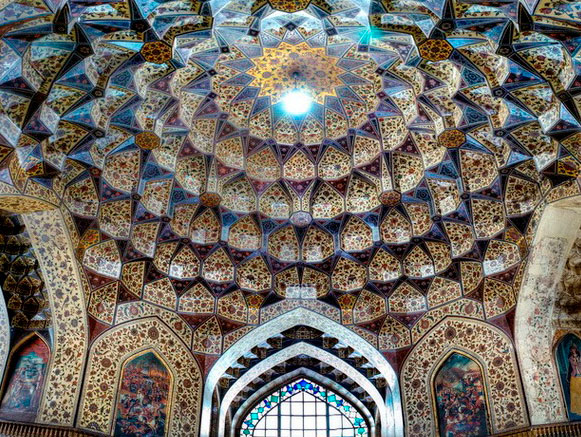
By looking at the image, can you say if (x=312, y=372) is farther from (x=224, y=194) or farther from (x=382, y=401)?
(x=224, y=194)

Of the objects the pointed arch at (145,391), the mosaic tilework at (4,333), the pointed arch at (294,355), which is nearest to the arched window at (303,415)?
the pointed arch at (294,355)

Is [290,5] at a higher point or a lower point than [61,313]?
higher

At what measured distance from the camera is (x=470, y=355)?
1284cm

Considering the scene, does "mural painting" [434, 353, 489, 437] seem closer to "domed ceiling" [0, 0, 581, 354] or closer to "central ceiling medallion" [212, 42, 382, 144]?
"domed ceiling" [0, 0, 581, 354]

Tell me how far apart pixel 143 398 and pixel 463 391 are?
237 inches

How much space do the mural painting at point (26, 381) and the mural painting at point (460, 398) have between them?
7.33m

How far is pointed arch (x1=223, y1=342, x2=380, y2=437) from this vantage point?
14164mm

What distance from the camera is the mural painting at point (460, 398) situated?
40.2ft

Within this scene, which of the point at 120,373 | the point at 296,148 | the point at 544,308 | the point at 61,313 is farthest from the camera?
the point at 296,148

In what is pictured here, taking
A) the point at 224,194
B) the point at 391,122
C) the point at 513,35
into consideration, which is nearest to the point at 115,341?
the point at 224,194

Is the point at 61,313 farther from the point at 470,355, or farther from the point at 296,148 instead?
the point at 470,355

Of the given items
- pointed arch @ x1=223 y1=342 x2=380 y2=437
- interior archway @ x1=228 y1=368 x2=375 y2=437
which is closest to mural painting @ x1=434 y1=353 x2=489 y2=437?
pointed arch @ x1=223 y1=342 x2=380 y2=437

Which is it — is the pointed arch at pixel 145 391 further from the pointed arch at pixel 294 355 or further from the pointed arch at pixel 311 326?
the pointed arch at pixel 294 355

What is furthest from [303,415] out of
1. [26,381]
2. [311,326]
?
[26,381]
